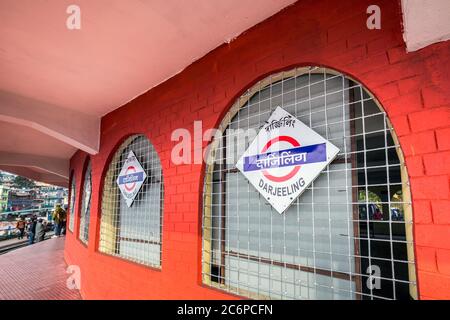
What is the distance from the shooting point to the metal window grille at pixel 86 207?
5543 millimetres

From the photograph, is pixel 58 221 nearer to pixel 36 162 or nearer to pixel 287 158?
pixel 36 162

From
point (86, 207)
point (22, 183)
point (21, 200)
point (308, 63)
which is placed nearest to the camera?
point (308, 63)

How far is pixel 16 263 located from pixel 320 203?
8409mm

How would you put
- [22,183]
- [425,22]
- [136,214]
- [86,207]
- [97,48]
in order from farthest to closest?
[22,183], [86,207], [136,214], [97,48], [425,22]

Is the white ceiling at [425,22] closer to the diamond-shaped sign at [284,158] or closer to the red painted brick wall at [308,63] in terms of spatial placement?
the red painted brick wall at [308,63]

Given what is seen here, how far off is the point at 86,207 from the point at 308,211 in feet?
17.4

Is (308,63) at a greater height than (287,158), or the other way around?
(308,63)

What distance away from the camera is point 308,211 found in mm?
1794

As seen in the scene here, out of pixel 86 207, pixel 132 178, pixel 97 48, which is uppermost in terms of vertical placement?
pixel 97 48

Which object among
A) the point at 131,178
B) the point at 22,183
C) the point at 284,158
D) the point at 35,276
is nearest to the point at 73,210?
the point at 35,276

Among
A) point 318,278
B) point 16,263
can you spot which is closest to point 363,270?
point 318,278

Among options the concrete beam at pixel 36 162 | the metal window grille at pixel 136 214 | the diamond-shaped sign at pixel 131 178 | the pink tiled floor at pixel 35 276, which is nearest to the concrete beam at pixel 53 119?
the metal window grille at pixel 136 214

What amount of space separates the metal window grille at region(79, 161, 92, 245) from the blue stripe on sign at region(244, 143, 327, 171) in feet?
14.9

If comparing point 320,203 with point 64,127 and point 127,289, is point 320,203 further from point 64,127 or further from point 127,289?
point 64,127
